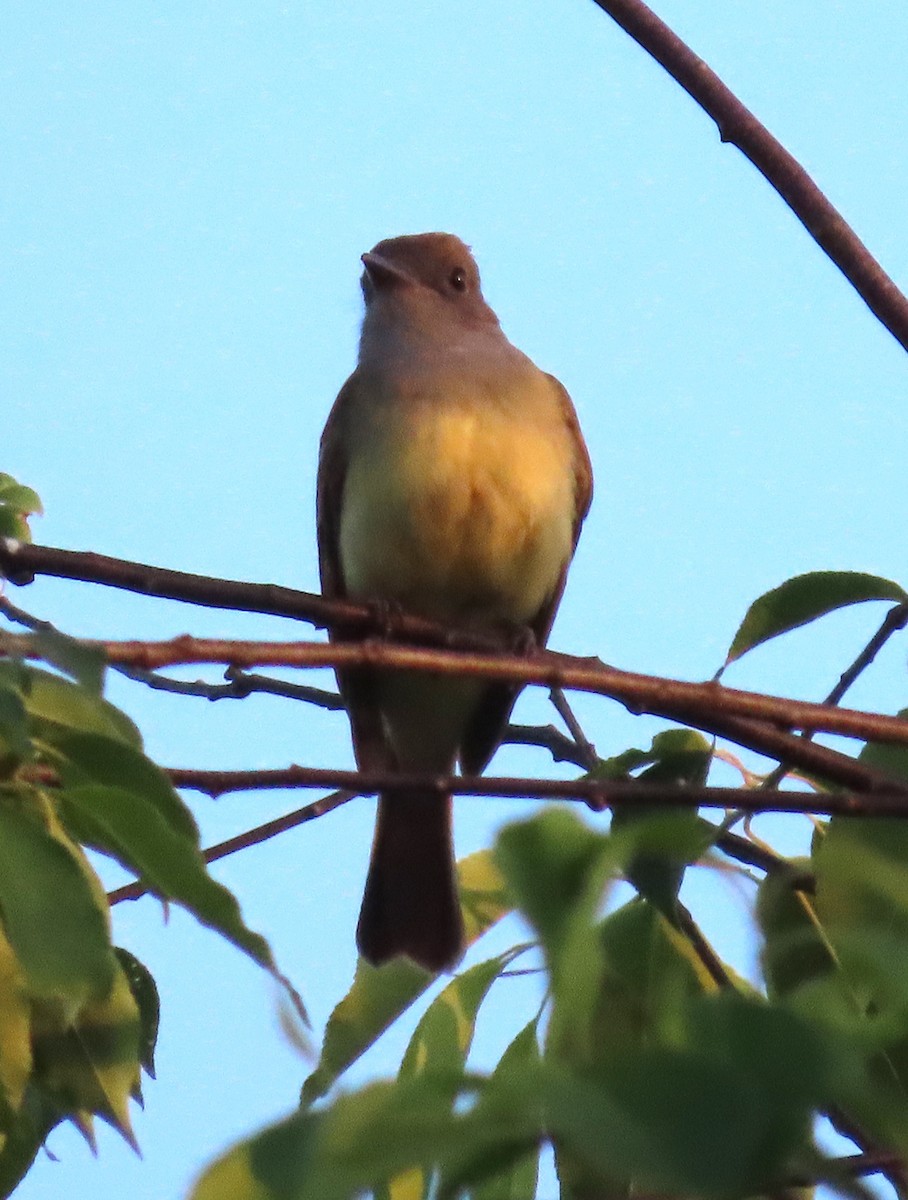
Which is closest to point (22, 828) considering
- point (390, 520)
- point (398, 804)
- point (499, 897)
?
point (499, 897)

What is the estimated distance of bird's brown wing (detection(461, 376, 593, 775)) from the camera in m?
6.45

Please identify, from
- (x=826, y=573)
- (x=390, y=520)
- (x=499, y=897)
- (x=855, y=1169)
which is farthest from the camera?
(x=390, y=520)

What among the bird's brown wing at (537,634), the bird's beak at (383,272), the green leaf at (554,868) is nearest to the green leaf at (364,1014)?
the green leaf at (554,868)

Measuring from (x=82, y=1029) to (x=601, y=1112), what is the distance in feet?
4.92

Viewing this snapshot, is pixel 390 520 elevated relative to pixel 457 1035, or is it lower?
elevated

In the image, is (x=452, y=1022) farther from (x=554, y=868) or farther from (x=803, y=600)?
(x=554, y=868)

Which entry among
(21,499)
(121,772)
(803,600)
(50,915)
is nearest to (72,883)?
(50,915)

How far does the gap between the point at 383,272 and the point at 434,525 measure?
1779 mm

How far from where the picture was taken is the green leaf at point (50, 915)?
1.99 m

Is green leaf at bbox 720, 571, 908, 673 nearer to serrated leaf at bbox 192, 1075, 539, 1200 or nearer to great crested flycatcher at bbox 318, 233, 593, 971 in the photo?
serrated leaf at bbox 192, 1075, 539, 1200

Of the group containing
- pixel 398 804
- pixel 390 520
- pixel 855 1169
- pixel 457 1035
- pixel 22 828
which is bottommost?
pixel 855 1169

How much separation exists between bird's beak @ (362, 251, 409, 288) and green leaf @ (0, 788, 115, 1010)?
5219 mm

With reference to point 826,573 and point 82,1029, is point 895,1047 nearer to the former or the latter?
point 826,573

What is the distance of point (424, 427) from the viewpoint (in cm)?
593
